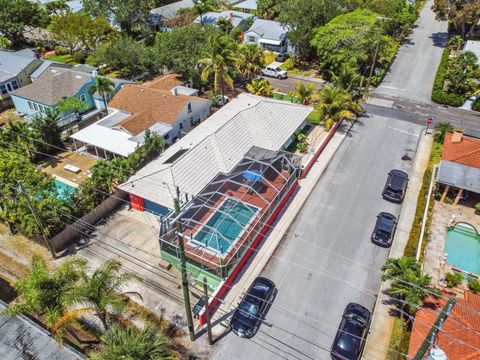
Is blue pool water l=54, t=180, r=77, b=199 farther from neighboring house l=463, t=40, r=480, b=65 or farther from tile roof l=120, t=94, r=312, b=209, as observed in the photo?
neighboring house l=463, t=40, r=480, b=65

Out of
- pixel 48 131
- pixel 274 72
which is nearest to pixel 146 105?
pixel 48 131

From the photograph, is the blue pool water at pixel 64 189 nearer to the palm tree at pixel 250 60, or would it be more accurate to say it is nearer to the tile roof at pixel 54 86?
the tile roof at pixel 54 86

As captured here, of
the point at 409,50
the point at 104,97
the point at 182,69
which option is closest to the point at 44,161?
the point at 104,97

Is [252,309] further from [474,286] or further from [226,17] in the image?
[226,17]

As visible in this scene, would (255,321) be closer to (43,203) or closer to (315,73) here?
(43,203)

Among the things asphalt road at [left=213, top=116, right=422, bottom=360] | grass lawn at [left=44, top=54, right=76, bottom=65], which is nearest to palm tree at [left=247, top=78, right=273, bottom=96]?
asphalt road at [left=213, top=116, right=422, bottom=360]

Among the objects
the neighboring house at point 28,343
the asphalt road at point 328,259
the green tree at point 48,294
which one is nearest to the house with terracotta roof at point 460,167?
the asphalt road at point 328,259

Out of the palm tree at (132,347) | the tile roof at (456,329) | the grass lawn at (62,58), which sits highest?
the palm tree at (132,347)

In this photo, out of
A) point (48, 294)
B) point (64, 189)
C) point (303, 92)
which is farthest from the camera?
point (303, 92)
